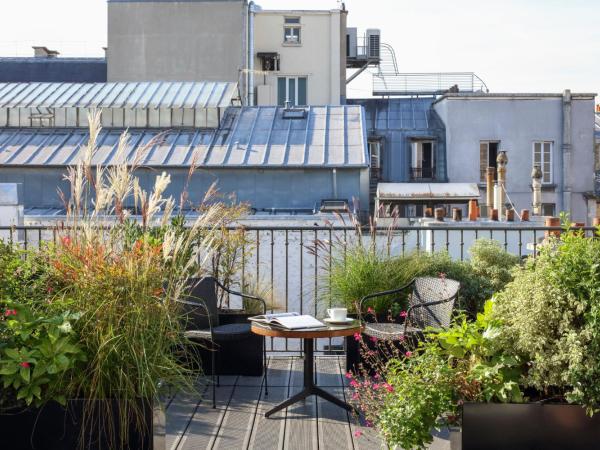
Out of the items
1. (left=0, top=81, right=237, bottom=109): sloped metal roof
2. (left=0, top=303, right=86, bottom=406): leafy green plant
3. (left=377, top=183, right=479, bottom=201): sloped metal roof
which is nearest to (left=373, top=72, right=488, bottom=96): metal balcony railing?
(left=377, top=183, right=479, bottom=201): sloped metal roof

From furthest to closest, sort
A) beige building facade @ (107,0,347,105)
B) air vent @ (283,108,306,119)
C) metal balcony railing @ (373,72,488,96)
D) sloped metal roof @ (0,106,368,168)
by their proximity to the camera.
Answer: metal balcony railing @ (373,72,488,96), beige building facade @ (107,0,347,105), air vent @ (283,108,306,119), sloped metal roof @ (0,106,368,168)

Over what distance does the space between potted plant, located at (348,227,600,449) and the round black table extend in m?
1.34

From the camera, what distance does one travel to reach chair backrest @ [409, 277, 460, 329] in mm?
5793

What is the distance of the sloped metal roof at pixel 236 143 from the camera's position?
2027 cm

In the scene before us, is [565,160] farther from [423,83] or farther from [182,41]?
[182,41]

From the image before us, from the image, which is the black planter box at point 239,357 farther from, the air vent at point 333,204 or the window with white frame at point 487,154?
the window with white frame at point 487,154

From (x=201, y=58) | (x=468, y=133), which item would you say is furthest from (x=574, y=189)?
(x=201, y=58)

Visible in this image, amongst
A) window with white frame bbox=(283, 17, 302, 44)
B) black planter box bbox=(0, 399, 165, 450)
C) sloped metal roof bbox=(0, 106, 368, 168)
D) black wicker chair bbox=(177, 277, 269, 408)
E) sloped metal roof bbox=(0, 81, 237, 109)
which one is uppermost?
window with white frame bbox=(283, 17, 302, 44)

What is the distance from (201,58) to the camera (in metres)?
31.0

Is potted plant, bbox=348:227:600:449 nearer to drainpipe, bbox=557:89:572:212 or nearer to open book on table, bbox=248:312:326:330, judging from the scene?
open book on table, bbox=248:312:326:330

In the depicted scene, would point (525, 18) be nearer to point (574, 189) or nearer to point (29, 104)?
A: point (29, 104)

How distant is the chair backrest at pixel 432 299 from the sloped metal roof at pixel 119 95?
1677 cm

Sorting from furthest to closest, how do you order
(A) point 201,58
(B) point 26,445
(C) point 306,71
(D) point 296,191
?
(C) point 306,71
(A) point 201,58
(D) point 296,191
(B) point 26,445

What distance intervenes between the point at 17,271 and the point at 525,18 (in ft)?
27.1
